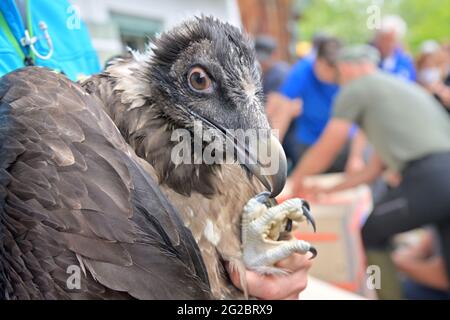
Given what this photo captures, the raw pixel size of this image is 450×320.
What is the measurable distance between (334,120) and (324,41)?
1.68 meters

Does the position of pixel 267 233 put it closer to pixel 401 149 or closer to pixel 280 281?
pixel 280 281

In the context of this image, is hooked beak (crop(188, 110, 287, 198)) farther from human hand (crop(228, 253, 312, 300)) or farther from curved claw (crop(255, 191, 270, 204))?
human hand (crop(228, 253, 312, 300))

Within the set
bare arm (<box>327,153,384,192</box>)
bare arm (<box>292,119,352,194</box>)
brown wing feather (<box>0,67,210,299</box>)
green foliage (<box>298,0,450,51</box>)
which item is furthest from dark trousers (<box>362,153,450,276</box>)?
green foliage (<box>298,0,450,51</box>)

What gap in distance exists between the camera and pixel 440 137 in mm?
3941

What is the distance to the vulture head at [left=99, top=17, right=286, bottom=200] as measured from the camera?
1.68 m

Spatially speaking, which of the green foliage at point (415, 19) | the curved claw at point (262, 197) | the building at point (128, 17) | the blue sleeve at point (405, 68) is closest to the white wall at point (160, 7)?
the building at point (128, 17)

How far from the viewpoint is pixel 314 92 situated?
5.90 meters

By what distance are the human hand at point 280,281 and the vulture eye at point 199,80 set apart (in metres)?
0.63

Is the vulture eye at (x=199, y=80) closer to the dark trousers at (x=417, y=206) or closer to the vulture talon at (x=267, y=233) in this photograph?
the vulture talon at (x=267, y=233)

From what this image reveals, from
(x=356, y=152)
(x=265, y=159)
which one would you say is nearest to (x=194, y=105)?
(x=265, y=159)

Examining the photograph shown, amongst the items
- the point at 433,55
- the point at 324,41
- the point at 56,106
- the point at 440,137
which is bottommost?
the point at 56,106

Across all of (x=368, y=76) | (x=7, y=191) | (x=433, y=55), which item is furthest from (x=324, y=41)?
(x=7, y=191)

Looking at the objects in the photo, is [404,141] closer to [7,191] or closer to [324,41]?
[324,41]

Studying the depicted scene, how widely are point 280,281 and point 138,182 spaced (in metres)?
0.62
